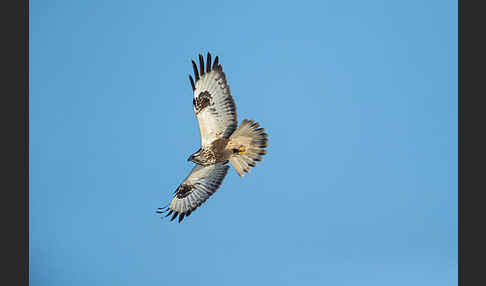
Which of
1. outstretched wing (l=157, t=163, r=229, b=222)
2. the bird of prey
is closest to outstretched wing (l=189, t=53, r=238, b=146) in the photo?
the bird of prey

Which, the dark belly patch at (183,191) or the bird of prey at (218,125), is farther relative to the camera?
the dark belly patch at (183,191)

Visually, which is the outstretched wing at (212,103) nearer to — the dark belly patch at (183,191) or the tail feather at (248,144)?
the tail feather at (248,144)

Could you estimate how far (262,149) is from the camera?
473 centimetres

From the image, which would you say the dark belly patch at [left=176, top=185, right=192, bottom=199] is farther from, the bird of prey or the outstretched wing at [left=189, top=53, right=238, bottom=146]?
the outstretched wing at [left=189, top=53, right=238, bottom=146]

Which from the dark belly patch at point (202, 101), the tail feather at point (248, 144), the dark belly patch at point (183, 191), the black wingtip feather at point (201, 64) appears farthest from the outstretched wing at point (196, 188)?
the black wingtip feather at point (201, 64)

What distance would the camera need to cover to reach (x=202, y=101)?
4629 mm

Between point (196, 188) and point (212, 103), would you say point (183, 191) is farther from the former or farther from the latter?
point (212, 103)

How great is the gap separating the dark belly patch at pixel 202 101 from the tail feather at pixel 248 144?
1.15ft

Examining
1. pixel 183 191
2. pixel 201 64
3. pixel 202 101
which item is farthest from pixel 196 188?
pixel 201 64

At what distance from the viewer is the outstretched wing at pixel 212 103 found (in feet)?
15.1

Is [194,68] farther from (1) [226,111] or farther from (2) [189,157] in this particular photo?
(2) [189,157]

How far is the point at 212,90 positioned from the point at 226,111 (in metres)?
0.22

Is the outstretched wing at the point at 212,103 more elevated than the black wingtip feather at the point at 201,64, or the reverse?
the black wingtip feather at the point at 201,64

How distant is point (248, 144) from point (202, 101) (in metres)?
0.56
